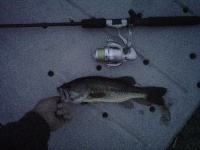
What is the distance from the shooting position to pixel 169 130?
8.14ft

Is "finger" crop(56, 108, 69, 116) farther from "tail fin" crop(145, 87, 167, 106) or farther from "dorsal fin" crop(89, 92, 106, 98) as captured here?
"tail fin" crop(145, 87, 167, 106)

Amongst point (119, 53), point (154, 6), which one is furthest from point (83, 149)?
point (154, 6)

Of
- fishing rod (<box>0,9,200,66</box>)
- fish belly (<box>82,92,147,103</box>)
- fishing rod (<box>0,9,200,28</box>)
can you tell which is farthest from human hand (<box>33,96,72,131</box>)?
fishing rod (<box>0,9,200,28</box>)

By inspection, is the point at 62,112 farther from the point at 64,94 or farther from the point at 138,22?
the point at 138,22

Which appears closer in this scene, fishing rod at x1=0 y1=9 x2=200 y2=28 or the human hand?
the human hand

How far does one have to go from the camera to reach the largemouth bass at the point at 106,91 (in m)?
2.30

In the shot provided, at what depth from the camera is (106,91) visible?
232cm

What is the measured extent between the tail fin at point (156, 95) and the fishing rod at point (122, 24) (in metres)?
0.32

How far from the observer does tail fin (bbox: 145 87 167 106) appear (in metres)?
2.34

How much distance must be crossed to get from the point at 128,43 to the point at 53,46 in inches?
28.4

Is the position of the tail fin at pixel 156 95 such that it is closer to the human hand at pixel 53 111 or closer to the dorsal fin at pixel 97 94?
the dorsal fin at pixel 97 94

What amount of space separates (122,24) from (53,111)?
0.93 m

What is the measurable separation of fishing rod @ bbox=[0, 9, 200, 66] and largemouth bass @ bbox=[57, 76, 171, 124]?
0.18 m

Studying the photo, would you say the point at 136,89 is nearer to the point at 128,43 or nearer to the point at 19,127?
the point at 128,43
